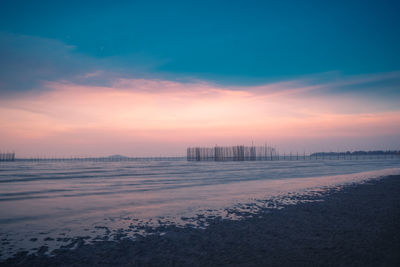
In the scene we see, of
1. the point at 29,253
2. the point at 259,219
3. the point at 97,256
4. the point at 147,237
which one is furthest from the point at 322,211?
the point at 29,253

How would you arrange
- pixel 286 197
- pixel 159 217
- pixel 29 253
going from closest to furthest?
1. pixel 29 253
2. pixel 159 217
3. pixel 286 197

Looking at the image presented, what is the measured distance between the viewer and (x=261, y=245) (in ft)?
23.4

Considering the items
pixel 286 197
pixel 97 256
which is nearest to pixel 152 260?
pixel 97 256

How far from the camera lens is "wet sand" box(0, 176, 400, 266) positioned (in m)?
6.10

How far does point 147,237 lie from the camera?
8.13m

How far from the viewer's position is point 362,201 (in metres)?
13.3

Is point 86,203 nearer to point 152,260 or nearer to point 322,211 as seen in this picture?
point 152,260

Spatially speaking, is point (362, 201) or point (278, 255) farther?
point (362, 201)

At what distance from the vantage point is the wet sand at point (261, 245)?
6.10m

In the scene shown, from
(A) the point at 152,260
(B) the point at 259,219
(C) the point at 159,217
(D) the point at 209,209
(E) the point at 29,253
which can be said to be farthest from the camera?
(D) the point at 209,209

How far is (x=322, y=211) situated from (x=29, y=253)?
379 inches

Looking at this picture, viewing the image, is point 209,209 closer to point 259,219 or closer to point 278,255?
point 259,219

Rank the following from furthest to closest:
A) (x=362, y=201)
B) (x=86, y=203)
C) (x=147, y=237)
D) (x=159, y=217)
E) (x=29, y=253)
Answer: (x=86, y=203) → (x=362, y=201) → (x=159, y=217) → (x=147, y=237) → (x=29, y=253)

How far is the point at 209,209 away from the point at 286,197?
5.01 metres
